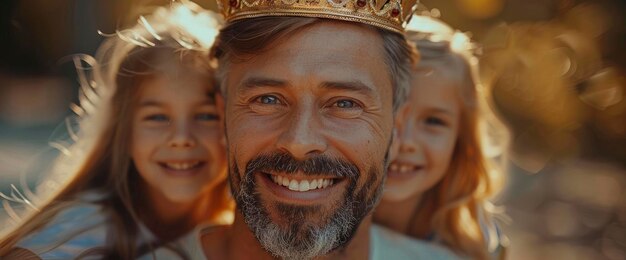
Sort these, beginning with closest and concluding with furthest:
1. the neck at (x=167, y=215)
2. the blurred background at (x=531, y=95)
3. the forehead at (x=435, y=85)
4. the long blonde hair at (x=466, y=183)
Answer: the neck at (x=167, y=215)
the forehead at (x=435, y=85)
the long blonde hair at (x=466, y=183)
the blurred background at (x=531, y=95)

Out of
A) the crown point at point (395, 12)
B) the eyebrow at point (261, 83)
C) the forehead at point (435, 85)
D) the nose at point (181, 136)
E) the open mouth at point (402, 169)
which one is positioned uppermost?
the crown point at point (395, 12)

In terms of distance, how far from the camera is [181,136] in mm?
2365

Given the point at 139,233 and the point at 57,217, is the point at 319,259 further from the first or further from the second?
the point at 57,217

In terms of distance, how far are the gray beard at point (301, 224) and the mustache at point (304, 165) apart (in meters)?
0.03

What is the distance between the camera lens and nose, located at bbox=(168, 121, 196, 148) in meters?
2.37

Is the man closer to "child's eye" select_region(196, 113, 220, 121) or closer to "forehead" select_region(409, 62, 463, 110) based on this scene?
"child's eye" select_region(196, 113, 220, 121)

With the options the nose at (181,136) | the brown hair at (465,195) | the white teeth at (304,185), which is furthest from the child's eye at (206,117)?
the brown hair at (465,195)

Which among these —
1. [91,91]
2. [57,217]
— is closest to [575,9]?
[91,91]

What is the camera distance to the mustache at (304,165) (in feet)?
6.69

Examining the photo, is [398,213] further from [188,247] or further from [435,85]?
[188,247]

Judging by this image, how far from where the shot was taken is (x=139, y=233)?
242cm

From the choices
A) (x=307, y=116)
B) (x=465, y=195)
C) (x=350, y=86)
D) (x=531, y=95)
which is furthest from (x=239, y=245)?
(x=531, y=95)

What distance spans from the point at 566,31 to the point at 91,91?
8.35 feet

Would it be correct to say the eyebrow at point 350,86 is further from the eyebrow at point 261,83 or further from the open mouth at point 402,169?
the open mouth at point 402,169
